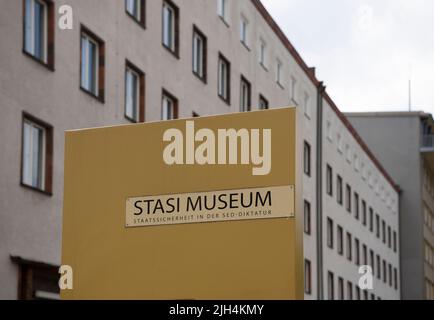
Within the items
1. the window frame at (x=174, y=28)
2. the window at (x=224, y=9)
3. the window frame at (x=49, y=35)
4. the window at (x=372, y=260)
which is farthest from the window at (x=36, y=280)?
the window at (x=372, y=260)

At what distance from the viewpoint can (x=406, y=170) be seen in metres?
80.6

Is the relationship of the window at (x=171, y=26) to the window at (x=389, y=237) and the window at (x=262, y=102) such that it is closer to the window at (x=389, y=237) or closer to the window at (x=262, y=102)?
the window at (x=262, y=102)

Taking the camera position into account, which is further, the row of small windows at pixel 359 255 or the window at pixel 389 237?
the window at pixel 389 237

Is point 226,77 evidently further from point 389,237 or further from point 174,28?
point 389,237

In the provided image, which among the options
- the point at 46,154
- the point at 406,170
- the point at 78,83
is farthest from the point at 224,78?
the point at 406,170

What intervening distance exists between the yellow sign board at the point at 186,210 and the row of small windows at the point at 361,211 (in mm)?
42829

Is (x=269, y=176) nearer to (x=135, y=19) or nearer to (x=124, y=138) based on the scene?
(x=124, y=138)

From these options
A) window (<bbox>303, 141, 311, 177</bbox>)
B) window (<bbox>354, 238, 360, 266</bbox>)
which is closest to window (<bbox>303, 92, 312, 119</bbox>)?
window (<bbox>303, 141, 311, 177</bbox>)

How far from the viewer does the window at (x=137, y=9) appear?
27.9 m

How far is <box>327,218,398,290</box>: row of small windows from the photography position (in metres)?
52.1

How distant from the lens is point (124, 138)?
29.2ft

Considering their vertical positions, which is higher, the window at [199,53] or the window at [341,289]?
the window at [199,53]

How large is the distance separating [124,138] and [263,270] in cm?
185

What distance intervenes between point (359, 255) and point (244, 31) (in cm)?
2473
